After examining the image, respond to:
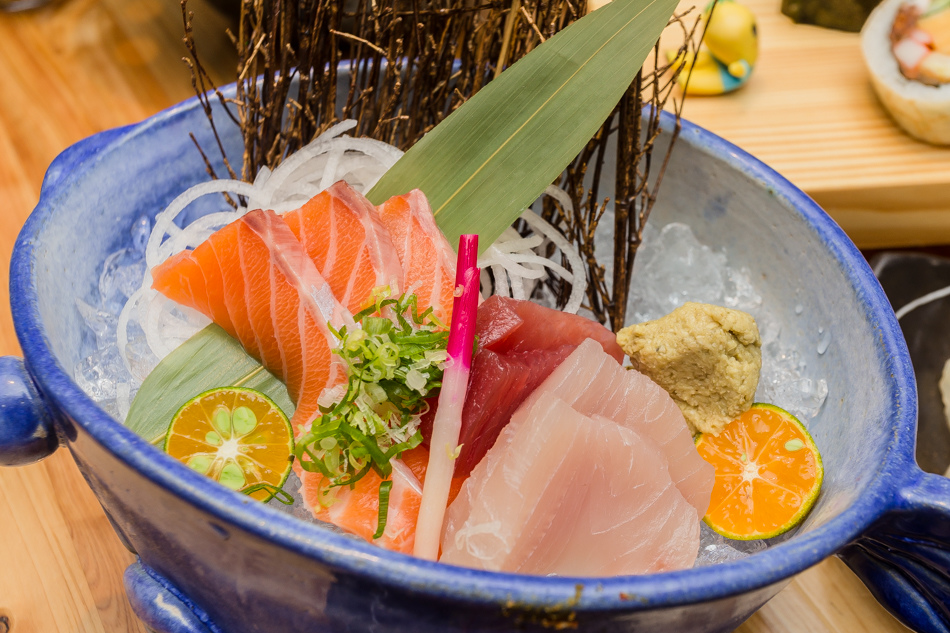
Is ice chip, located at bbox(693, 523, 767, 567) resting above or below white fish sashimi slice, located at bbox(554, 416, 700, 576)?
below

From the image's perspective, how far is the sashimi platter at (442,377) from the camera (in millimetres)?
841

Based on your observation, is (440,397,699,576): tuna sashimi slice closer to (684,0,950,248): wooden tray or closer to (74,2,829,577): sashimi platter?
(74,2,829,577): sashimi platter

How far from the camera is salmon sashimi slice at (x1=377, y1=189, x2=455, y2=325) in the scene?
1030mm

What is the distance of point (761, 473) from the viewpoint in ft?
3.32

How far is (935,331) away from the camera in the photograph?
63.1 inches

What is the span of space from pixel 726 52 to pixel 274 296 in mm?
1476

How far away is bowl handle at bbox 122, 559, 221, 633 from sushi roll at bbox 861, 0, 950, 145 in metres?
1.86

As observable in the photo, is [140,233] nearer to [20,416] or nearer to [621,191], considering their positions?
[20,416]

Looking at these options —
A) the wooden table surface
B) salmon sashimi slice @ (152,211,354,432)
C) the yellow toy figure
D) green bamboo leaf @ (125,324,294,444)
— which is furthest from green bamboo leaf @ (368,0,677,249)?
the yellow toy figure

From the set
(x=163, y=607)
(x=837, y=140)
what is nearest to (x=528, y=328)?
(x=163, y=607)

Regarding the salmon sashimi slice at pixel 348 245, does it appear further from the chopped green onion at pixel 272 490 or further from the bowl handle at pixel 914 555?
the bowl handle at pixel 914 555

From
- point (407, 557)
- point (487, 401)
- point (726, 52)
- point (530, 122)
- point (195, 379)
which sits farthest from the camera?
point (726, 52)

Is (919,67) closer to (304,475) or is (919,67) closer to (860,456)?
(860,456)

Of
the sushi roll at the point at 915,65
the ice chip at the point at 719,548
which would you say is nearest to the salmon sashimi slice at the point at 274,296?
the ice chip at the point at 719,548
